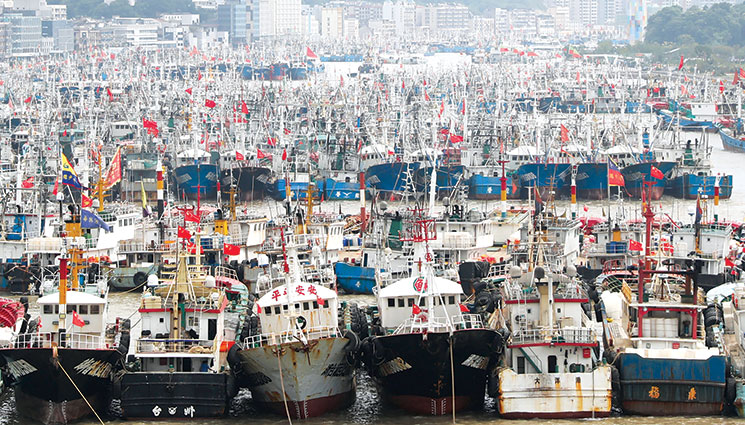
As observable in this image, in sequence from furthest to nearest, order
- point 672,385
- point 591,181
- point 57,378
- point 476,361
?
point 591,181 < point 476,361 < point 672,385 < point 57,378

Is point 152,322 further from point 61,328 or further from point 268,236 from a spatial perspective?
point 268,236

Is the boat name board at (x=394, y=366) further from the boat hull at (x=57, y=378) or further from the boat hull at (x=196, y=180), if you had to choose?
the boat hull at (x=196, y=180)

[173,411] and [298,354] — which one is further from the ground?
[298,354]

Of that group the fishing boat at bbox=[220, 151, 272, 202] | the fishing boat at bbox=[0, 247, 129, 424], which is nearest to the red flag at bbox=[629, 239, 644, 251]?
the fishing boat at bbox=[0, 247, 129, 424]

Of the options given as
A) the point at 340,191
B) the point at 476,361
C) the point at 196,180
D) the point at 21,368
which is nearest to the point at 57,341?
the point at 21,368

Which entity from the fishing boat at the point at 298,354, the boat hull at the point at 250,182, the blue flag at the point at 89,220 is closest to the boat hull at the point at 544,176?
the boat hull at the point at 250,182

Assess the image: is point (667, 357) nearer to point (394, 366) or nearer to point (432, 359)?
point (432, 359)

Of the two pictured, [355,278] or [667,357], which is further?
[355,278]
